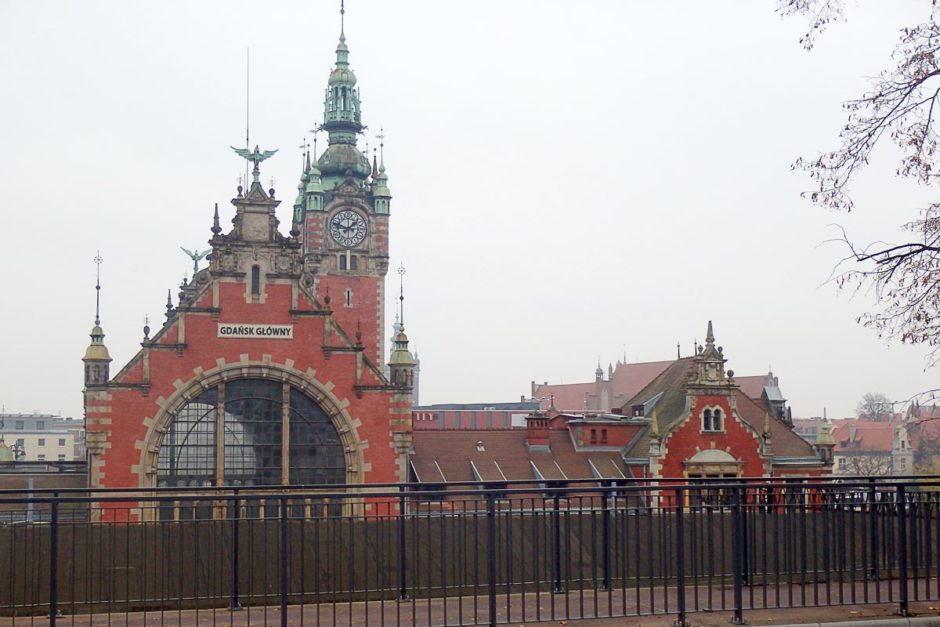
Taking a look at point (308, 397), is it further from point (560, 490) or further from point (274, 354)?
point (560, 490)

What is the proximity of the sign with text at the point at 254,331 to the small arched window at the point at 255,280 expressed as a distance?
1273 millimetres

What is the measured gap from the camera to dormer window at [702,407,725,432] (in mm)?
49094

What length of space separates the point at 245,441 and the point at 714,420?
68.9ft

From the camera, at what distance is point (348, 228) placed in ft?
228

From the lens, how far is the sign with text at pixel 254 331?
4069 cm

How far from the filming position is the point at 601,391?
12525 cm

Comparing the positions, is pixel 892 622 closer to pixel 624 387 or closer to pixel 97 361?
pixel 97 361

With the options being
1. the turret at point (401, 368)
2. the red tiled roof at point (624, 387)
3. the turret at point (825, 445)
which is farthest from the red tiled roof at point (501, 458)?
the red tiled roof at point (624, 387)

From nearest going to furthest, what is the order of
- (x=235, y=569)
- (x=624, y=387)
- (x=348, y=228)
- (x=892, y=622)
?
(x=892, y=622)
(x=235, y=569)
(x=348, y=228)
(x=624, y=387)

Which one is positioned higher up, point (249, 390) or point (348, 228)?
point (348, 228)

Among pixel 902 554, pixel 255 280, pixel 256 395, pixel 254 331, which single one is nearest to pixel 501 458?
pixel 256 395

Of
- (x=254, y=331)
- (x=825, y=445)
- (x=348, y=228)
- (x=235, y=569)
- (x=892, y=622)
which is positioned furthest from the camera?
(x=348, y=228)

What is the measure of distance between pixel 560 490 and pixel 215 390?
30247mm

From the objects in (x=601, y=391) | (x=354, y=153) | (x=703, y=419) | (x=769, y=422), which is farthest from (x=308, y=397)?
(x=601, y=391)
